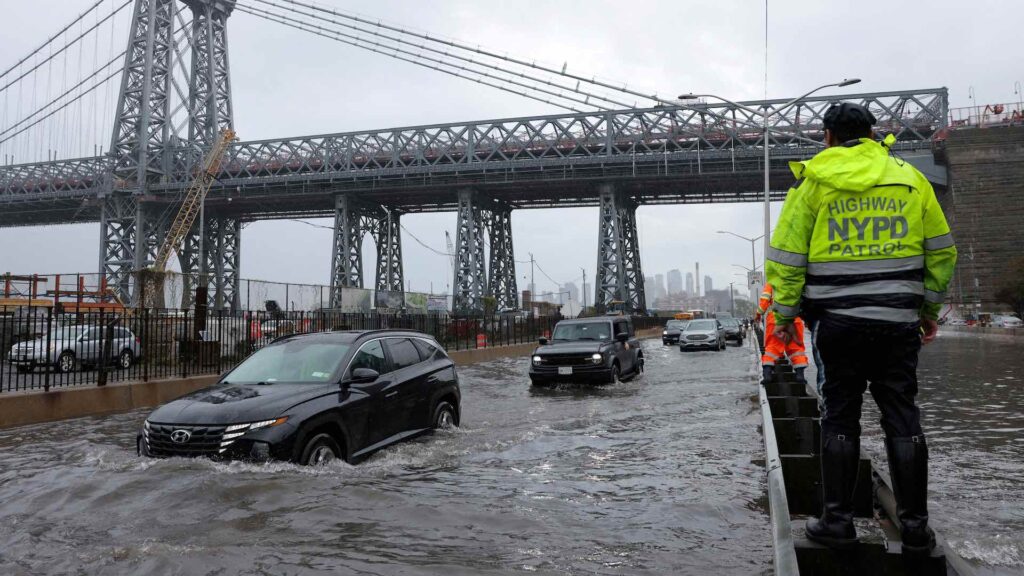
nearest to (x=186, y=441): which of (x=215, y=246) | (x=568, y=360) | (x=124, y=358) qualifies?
(x=124, y=358)

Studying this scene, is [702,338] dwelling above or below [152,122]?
below

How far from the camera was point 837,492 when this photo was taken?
3.24 meters

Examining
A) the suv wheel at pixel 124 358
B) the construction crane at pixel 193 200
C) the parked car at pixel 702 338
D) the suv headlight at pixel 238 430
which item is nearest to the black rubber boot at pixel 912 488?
the suv headlight at pixel 238 430

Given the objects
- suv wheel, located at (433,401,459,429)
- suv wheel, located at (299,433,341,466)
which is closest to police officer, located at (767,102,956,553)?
suv wheel, located at (299,433,341,466)

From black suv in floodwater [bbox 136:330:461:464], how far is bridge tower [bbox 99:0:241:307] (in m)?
57.4

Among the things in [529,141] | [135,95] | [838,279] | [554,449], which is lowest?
[554,449]

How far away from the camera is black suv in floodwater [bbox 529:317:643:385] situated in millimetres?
15180

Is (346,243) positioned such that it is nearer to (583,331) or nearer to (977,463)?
(583,331)

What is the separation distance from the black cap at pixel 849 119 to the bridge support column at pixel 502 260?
6451 centimetres

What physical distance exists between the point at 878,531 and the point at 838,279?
6.32 ft

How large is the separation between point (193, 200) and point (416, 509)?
67448 millimetres

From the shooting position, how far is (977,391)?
12.5 meters

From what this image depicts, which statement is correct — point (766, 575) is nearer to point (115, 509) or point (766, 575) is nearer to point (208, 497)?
point (208, 497)

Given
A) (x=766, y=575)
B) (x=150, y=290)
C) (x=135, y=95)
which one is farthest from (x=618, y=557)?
(x=135, y=95)
